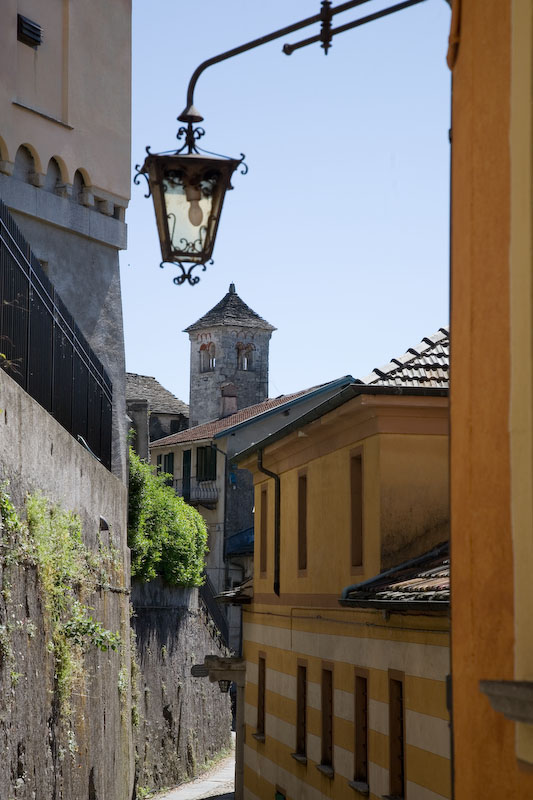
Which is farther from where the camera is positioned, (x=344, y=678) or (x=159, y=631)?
(x=159, y=631)

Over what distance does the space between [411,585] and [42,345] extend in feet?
14.5

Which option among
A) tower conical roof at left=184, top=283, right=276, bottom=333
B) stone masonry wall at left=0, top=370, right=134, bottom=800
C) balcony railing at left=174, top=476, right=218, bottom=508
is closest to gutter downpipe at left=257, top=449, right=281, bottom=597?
stone masonry wall at left=0, top=370, right=134, bottom=800

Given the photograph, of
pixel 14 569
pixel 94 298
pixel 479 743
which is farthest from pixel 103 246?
pixel 479 743

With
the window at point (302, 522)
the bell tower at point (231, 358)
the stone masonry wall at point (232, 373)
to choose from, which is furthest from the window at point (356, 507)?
the stone masonry wall at point (232, 373)

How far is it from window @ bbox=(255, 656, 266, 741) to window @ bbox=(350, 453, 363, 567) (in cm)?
620

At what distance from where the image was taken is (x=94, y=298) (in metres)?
23.7

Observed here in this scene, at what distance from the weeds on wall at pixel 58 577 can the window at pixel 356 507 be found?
10.9 ft

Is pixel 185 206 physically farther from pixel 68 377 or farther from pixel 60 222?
pixel 60 222

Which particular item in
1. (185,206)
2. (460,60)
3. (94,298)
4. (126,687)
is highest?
(94,298)

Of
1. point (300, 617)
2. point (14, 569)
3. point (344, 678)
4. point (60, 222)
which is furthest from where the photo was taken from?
point (60, 222)

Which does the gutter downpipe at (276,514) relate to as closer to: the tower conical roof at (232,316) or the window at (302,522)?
the window at (302,522)

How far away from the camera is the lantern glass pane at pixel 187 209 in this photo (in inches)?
248

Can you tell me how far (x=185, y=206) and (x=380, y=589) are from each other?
7152mm

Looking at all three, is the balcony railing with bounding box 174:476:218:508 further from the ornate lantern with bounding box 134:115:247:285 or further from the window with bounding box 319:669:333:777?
the ornate lantern with bounding box 134:115:247:285
